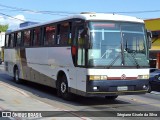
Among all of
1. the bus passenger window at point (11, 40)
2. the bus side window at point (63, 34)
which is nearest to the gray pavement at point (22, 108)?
the bus side window at point (63, 34)

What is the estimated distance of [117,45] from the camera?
13.0 metres

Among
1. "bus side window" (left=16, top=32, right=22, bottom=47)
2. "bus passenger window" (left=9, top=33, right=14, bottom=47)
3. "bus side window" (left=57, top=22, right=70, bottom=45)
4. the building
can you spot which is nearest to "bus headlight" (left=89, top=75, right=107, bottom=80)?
"bus side window" (left=57, top=22, right=70, bottom=45)

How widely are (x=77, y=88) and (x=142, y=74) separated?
7.40ft

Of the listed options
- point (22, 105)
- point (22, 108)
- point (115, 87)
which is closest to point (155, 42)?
point (115, 87)

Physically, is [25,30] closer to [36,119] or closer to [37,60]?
[37,60]

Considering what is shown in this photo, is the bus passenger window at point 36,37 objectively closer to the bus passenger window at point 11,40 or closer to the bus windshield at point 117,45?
the bus passenger window at point 11,40

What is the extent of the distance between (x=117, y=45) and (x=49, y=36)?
13.6 ft

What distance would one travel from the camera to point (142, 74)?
1334 centimetres

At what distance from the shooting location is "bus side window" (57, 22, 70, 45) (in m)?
14.4

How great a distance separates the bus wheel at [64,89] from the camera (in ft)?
46.6

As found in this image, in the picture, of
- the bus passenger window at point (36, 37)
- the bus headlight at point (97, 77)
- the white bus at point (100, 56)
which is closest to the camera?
the bus headlight at point (97, 77)

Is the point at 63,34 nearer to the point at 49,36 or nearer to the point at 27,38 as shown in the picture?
the point at 49,36

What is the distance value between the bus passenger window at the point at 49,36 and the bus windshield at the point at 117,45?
3.30 meters

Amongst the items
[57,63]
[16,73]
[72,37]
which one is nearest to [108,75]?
[72,37]
